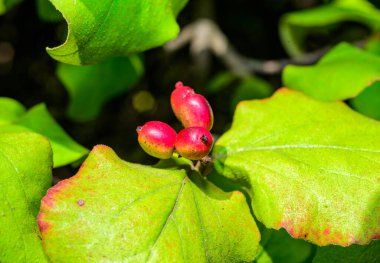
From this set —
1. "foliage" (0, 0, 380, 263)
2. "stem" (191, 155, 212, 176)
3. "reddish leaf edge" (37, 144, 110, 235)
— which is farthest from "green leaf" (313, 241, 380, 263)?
"reddish leaf edge" (37, 144, 110, 235)

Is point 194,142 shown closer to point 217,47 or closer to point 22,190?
point 22,190

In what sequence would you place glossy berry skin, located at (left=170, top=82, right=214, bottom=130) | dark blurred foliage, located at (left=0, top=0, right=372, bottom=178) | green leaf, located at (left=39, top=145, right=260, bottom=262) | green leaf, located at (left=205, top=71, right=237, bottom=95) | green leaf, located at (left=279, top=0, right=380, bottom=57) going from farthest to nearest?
dark blurred foliage, located at (left=0, top=0, right=372, bottom=178), green leaf, located at (left=205, top=71, right=237, bottom=95), green leaf, located at (left=279, top=0, right=380, bottom=57), glossy berry skin, located at (left=170, top=82, right=214, bottom=130), green leaf, located at (left=39, top=145, right=260, bottom=262)

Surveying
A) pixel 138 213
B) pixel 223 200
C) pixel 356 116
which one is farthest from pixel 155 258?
pixel 356 116

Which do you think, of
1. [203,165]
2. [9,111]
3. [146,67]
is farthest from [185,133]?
[146,67]

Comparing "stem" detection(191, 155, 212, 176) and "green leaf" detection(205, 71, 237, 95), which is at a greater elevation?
"stem" detection(191, 155, 212, 176)

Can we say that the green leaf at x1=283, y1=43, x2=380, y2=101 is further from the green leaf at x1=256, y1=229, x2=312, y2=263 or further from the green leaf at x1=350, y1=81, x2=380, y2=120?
the green leaf at x1=256, y1=229, x2=312, y2=263

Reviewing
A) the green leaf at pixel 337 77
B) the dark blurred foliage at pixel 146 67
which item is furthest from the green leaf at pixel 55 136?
the dark blurred foliage at pixel 146 67
